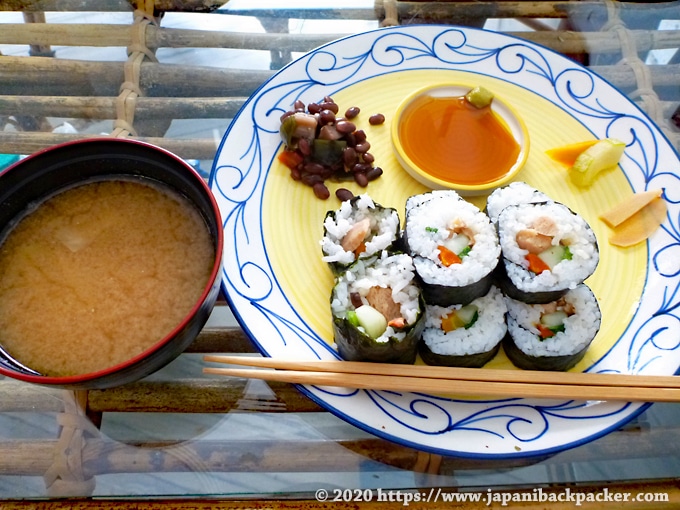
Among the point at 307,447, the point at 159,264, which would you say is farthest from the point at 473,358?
the point at 159,264

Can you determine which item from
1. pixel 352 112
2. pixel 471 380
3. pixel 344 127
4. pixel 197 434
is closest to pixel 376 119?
pixel 352 112

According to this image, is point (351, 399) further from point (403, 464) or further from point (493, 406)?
point (493, 406)

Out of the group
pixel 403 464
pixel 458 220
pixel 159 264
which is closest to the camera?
pixel 159 264

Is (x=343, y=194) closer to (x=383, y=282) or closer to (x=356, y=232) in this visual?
(x=356, y=232)

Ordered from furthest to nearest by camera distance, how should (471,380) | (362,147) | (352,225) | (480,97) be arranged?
(480,97)
(362,147)
(352,225)
(471,380)

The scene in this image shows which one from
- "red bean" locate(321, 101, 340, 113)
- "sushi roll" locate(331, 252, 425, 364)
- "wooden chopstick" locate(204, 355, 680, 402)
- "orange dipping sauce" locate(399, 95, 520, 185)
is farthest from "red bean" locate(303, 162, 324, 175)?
"wooden chopstick" locate(204, 355, 680, 402)

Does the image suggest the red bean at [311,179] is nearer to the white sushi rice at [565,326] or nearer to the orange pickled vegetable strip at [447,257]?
the orange pickled vegetable strip at [447,257]

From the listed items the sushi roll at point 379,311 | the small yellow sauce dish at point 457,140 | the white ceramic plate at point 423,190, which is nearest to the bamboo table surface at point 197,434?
the white ceramic plate at point 423,190
